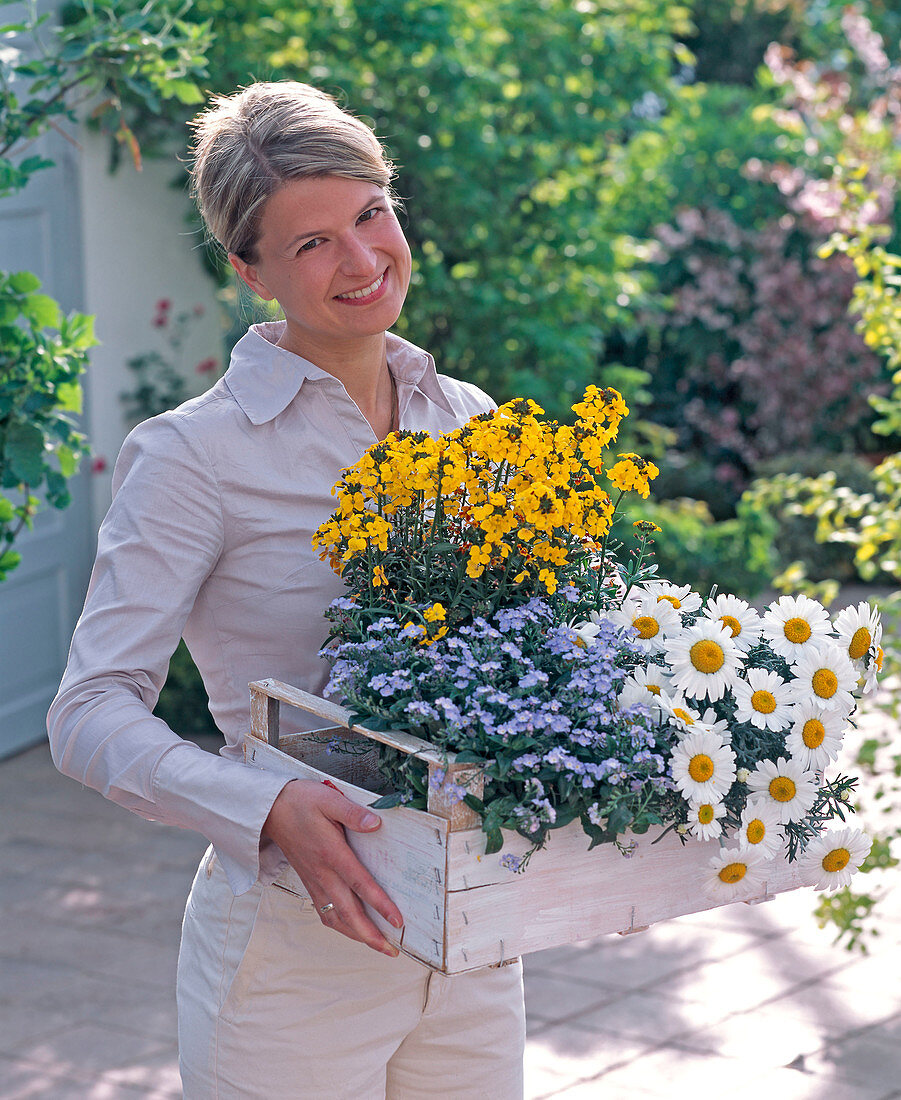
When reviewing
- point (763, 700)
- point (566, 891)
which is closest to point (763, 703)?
point (763, 700)

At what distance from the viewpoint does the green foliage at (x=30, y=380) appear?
2.62m

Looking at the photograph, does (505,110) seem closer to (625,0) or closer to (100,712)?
(625,0)

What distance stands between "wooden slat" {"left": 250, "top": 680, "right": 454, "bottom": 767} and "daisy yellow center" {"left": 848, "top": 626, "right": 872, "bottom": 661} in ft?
1.59

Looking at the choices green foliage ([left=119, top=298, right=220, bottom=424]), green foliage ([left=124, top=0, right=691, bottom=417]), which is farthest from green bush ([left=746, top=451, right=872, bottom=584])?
green foliage ([left=119, top=298, right=220, bottom=424])

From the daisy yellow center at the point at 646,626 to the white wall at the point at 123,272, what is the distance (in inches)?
153

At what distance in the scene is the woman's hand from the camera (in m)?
1.27

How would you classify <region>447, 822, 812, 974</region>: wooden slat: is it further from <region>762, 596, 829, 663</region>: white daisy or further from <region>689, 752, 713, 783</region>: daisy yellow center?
<region>762, 596, 829, 663</region>: white daisy

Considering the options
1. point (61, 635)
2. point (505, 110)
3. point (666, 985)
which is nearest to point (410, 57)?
point (505, 110)

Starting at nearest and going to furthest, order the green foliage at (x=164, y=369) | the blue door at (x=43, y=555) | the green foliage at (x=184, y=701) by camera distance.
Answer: the blue door at (x=43, y=555)
the green foliage at (x=184, y=701)
the green foliage at (x=164, y=369)

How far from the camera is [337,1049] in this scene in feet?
4.97

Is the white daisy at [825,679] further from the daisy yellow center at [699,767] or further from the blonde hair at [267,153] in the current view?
the blonde hair at [267,153]

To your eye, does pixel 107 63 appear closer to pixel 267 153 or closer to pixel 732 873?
pixel 267 153

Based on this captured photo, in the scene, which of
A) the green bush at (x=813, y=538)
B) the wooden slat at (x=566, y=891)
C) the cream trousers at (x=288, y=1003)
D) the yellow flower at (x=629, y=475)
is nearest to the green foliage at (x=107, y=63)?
the yellow flower at (x=629, y=475)

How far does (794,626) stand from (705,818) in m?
0.26
